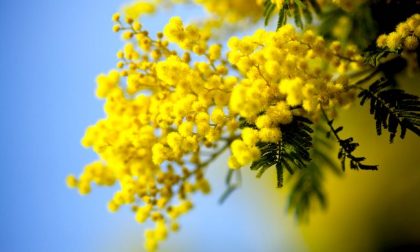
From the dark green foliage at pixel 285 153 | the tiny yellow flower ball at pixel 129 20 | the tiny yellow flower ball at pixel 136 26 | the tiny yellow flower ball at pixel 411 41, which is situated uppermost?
the tiny yellow flower ball at pixel 129 20

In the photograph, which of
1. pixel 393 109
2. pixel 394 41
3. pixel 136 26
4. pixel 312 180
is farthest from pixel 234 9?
pixel 393 109

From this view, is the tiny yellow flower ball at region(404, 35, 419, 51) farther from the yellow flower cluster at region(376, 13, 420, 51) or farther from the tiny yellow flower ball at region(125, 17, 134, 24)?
the tiny yellow flower ball at region(125, 17, 134, 24)

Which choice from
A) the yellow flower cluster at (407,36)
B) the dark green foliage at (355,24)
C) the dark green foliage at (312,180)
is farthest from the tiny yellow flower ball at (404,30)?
the dark green foliage at (312,180)

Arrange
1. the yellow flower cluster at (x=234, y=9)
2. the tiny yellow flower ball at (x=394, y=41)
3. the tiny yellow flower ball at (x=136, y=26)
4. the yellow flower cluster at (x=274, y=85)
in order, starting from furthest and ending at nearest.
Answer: the yellow flower cluster at (x=234, y=9)
the tiny yellow flower ball at (x=136, y=26)
the tiny yellow flower ball at (x=394, y=41)
the yellow flower cluster at (x=274, y=85)

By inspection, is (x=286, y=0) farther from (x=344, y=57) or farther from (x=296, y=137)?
(x=296, y=137)

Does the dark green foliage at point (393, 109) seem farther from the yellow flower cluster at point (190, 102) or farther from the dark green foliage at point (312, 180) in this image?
the dark green foliage at point (312, 180)
